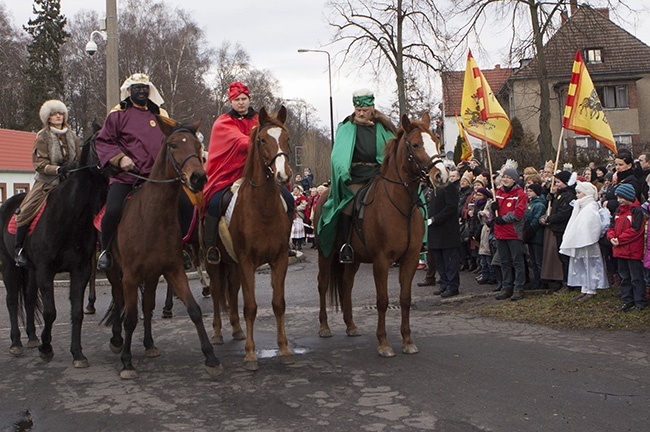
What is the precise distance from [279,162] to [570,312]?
4961 mm

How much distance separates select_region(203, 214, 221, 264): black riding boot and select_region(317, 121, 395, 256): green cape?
4.32 feet

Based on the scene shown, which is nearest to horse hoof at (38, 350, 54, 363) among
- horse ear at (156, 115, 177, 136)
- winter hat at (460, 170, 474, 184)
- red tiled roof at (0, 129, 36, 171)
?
horse ear at (156, 115, 177, 136)

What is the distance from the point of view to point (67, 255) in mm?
7891

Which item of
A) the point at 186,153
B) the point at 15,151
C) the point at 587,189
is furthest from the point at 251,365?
the point at 15,151

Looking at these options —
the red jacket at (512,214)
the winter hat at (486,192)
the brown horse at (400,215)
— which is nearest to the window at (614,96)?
the winter hat at (486,192)

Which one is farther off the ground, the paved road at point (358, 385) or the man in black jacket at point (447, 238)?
the man in black jacket at point (447, 238)

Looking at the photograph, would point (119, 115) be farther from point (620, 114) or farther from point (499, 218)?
point (620, 114)

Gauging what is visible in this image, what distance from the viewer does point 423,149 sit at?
767 centimetres

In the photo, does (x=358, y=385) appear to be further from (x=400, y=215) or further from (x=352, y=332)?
(x=352, y=332)

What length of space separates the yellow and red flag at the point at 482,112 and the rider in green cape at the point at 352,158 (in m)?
4.88

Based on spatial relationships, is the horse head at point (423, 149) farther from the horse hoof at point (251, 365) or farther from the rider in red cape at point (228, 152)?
the horse hoof at point (251, 365)

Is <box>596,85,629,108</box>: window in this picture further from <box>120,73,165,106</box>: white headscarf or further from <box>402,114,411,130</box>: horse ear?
<box>120,73,165,106</box>: white headscarf

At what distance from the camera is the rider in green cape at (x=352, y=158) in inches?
337

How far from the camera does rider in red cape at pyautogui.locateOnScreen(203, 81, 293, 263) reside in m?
8.21
